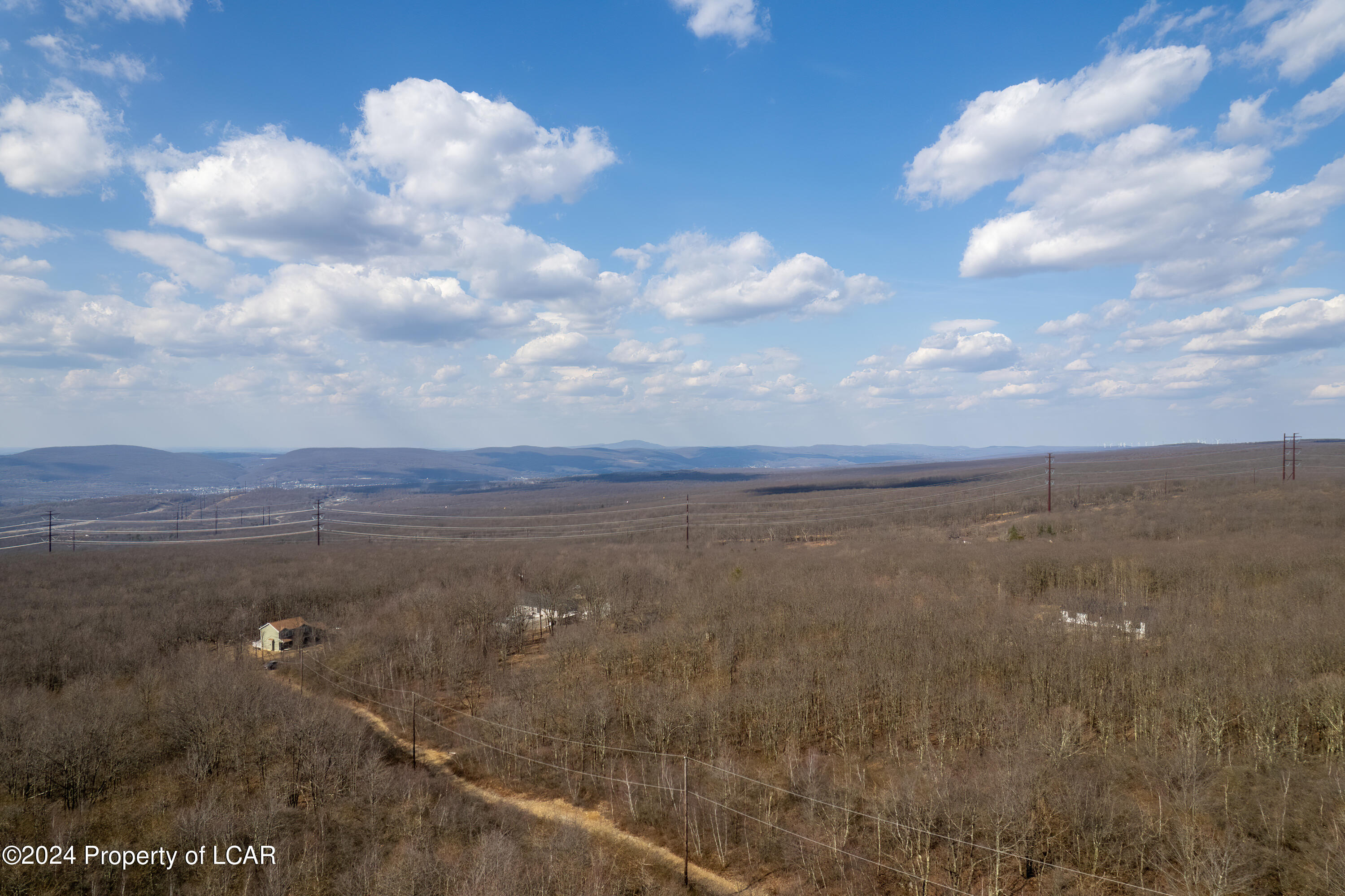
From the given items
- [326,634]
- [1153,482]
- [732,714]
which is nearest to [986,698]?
[732,714]

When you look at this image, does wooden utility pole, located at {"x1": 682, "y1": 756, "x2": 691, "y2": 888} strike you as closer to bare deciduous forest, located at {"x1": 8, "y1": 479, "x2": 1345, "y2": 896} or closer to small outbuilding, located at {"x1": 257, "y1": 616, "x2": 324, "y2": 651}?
bare deciduous forest, located at {"x1": 8, "y1": 479, "x2": 1345, "y2": 896}

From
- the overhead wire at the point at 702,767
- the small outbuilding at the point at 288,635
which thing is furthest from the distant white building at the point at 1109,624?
the small outbuilding at the point at 288,635

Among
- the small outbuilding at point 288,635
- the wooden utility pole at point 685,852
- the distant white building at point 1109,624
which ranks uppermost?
the distant white building at point 1109,624

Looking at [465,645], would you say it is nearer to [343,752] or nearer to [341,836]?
[343,752]

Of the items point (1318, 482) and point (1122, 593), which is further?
point (1318, 482)

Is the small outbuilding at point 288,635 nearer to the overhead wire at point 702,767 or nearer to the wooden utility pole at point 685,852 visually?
the overhead wire at point 702,767

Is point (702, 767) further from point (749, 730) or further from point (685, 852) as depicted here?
point (685, 852)

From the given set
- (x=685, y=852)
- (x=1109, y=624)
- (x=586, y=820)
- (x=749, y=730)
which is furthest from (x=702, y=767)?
(x=1109, y=624)
